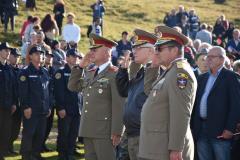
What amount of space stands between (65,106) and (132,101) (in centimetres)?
455

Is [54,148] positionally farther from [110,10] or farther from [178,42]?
[110,10]

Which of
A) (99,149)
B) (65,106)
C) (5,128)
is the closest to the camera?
(99,149)

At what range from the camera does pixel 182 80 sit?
244 inches

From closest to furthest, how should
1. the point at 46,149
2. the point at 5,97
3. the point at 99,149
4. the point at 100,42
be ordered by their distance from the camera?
1. the point at 99,149
2. the point at 100,42
3. the point at 5,97
4. the point at 46,149

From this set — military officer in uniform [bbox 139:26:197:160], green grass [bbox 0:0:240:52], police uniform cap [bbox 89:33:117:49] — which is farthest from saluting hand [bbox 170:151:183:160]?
green grass [bbox 0:0:240:52]

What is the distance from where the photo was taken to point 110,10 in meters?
37.0

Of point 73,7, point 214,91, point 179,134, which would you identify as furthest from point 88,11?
point 179,134

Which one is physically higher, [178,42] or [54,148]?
[178,42]

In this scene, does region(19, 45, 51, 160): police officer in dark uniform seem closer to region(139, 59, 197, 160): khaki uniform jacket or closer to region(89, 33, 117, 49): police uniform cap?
region(89, 33, 117, 49): police uniform cap

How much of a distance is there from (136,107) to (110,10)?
98.5 feet

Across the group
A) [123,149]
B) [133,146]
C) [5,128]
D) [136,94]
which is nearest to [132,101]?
[136,94]

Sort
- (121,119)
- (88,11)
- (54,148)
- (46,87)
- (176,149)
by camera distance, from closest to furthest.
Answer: (176,149) < (121,119) < (46,87) < (54,148) < (88,11)

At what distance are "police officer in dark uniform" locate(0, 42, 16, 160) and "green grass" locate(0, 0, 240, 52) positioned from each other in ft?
38.0

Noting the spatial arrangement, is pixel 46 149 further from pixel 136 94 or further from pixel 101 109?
pixel 136 94
